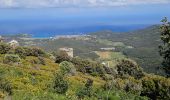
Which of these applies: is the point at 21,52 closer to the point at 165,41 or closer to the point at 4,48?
the point at 4,48

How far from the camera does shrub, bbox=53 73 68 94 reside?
60.2 ft

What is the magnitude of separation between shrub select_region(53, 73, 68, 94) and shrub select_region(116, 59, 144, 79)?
2335cm

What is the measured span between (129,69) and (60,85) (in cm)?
2497

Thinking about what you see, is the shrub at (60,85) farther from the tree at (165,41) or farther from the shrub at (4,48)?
the shrub at (4,48)

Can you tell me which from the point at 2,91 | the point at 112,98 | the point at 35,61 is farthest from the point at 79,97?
the point at 35,61

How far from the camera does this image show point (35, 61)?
37.4m

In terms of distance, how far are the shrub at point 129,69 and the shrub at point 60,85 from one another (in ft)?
76.6

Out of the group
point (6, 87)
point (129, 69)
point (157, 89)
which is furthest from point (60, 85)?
point (129, 69)

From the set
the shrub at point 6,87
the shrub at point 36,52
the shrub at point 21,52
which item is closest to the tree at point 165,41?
the shrub at point 6,87

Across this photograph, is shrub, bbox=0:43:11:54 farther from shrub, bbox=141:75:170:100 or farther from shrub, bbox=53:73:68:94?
shrub, bbox=141:75:170:100

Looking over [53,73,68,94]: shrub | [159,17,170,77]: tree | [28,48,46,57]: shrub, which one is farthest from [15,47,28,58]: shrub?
[159,17,170,77]: tree

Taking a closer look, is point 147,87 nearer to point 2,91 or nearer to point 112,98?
point 112,98

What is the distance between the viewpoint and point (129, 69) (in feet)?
141

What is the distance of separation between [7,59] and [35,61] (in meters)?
3.83
